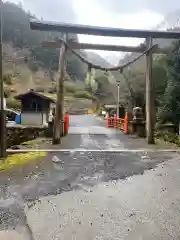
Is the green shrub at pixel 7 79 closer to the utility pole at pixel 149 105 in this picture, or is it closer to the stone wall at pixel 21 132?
the stone wall at pixel 21 132

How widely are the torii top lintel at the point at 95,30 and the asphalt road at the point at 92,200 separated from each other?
20.6 feet

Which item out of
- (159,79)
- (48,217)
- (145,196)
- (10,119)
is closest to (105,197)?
(145,196)

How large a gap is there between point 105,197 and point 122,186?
844 millimetres

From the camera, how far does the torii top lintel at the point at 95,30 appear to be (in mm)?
11781

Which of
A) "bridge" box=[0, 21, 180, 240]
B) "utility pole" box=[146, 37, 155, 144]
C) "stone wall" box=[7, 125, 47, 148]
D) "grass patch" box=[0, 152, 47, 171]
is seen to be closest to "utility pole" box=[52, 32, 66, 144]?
"bridge" box=[0, 21, 180, 240]

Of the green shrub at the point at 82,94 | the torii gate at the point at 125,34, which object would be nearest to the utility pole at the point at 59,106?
the torii gate at the point at 125,34

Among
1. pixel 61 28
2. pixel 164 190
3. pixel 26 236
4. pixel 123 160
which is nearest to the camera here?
pixel 26 236

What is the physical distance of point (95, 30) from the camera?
12148mm

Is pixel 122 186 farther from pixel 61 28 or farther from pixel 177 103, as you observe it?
pixel 177 103

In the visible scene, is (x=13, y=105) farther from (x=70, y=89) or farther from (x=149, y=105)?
(x=149, y=105)

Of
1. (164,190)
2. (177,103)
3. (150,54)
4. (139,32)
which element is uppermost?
(139,32)

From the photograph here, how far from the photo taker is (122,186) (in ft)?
20.2

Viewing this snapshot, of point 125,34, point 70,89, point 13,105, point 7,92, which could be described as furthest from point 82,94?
point 125,34

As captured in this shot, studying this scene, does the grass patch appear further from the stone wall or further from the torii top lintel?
the stone wall
